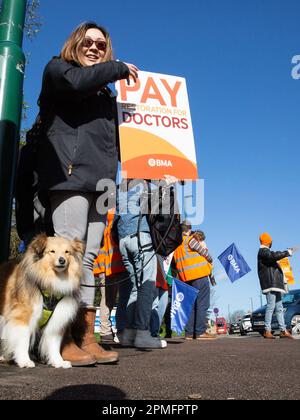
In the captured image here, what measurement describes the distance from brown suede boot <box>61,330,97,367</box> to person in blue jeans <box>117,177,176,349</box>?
1714 mm

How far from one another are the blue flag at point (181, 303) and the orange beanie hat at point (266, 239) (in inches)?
123

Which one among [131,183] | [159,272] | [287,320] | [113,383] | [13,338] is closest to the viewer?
[113,383]

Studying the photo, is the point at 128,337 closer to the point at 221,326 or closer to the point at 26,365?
the point at 26,365

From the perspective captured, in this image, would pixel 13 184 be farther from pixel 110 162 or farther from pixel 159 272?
pixel 159 272

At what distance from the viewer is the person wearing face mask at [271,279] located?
9453 millimetres

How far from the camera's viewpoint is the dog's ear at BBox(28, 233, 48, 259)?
320 centimetres

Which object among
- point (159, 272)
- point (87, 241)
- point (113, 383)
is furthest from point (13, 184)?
point (159, 272)

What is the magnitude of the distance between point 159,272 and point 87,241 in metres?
2.97

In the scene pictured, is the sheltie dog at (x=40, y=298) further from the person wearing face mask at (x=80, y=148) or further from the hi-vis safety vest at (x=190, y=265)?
the hi-vis safety vest at (x=190, y=265)

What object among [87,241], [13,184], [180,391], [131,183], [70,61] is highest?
[70,61]

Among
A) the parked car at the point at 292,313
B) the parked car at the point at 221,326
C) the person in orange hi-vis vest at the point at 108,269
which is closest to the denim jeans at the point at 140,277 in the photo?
the person in orange hi-vis vest at the point at 108,269

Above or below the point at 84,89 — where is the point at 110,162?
below
